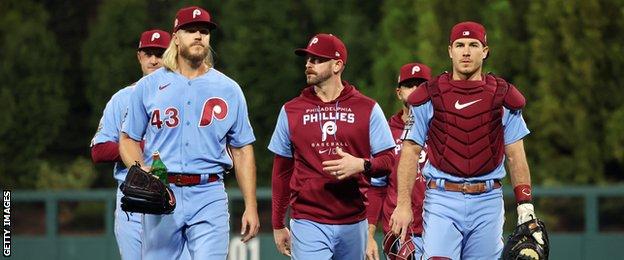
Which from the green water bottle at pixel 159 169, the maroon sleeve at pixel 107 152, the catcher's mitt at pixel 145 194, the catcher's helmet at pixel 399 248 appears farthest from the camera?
the catcher's helmet at pixel 399 248

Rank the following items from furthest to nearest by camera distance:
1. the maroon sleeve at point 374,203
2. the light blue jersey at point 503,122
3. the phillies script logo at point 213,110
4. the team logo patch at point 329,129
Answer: the maroon sleeve at point 374,203
the team logo patch at point 329,129
the light blue jersey at point 503,122
the phillies script logo at point 213,110

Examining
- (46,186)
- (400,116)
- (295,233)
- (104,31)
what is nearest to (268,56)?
(104,31)

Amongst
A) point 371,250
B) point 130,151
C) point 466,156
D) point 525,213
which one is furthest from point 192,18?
point 525,213

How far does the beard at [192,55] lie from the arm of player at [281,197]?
1350 mm

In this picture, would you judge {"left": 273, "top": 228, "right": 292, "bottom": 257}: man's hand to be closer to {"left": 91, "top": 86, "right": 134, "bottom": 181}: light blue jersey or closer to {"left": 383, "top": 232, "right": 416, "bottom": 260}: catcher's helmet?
{"left": 383, "top": 232, "right": 416, "bottom": 260}: catcher's helmet

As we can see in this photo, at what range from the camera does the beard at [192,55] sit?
8.34 meters

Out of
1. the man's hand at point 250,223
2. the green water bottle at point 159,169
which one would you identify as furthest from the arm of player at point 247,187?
the green water bottle at point 159,169

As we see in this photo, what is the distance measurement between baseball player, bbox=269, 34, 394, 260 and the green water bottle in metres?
1.44

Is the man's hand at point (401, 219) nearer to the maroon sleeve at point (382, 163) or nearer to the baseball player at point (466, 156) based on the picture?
the baseball player at point (466, 156)

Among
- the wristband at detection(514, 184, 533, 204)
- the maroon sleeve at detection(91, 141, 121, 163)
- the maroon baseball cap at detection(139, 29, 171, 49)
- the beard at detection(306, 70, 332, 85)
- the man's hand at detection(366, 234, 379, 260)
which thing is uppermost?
the maroon baseball cap at detection(139, 29, 171, 49)

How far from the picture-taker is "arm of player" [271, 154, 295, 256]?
375 inches

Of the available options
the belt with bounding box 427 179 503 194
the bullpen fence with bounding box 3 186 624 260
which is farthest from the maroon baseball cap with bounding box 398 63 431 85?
the bullpen fence with bounding box 3 186 624 260

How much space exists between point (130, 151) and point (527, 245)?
2.51 metres

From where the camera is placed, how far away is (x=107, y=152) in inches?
375
